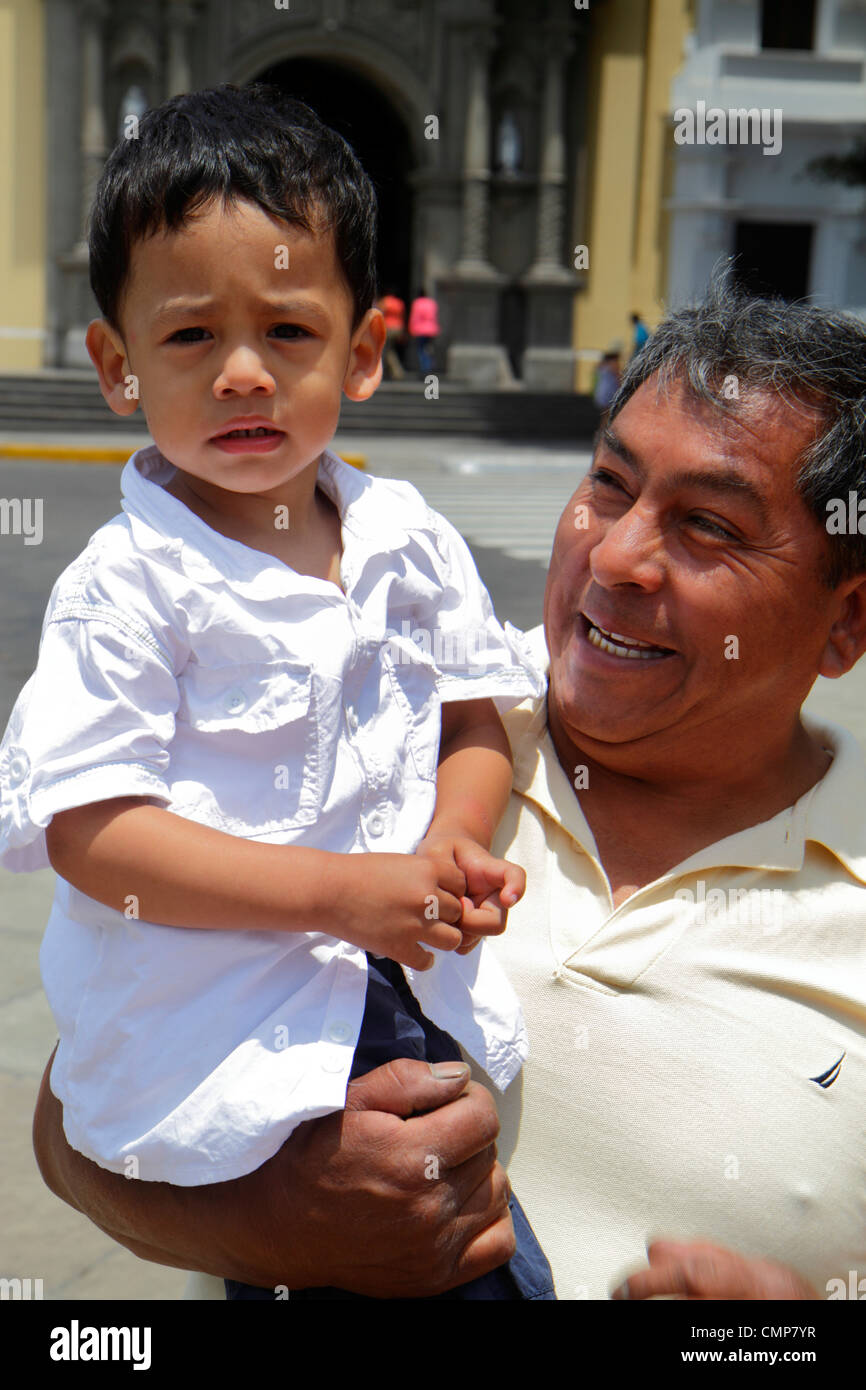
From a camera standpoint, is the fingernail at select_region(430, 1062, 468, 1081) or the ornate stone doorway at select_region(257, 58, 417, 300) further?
the ornate stone doorway at select_region(257, 58, 417, 300)

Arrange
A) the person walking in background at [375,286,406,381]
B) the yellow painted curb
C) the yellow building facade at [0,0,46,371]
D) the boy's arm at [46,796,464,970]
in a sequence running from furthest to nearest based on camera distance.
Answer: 1. the yellow building facade at [0,0,46,371]
2. the person walking in background at [375,286,406,381]
3. the yellow painted curb
4. the boy's arm at [46,796,464,970]

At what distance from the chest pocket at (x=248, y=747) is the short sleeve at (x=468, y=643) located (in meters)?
0.24

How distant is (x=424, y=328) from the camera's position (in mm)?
19969

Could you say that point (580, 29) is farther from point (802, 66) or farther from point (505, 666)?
point (505, 666)

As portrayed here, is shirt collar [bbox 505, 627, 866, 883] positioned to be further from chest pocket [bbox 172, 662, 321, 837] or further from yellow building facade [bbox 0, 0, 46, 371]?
yellow building facade [bbox 0, 0, 46, 371]

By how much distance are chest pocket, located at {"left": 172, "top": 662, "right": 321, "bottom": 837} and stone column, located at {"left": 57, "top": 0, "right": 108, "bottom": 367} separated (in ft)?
62.6

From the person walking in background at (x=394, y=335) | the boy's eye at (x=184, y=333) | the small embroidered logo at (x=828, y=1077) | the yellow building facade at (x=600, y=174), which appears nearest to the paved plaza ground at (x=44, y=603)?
the small embroidered logo at (x=828, y=1077)

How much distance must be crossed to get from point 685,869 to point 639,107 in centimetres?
2145

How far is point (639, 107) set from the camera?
2131cm

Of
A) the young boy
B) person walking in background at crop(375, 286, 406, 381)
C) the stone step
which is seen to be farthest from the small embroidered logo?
person walking in background at crop(375, 286, 406, 381)

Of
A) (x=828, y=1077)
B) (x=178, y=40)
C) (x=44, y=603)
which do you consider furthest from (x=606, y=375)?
(x=828, y=1077)

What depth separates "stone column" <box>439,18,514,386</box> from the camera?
21.1 meters

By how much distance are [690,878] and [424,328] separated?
18.9 meters
